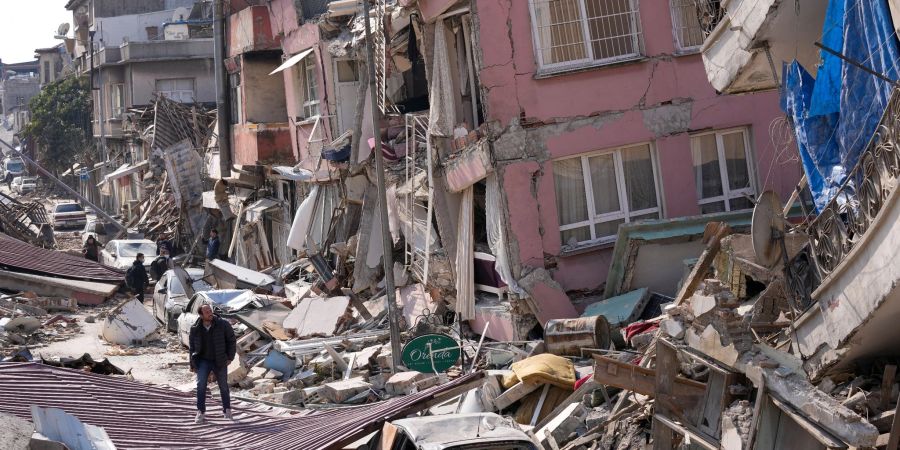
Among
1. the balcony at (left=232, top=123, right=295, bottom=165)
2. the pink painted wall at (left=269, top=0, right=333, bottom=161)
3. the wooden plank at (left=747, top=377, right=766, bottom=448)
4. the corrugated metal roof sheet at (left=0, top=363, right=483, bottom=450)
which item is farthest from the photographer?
the balcony at (left=232, top=123, right=295, bottom=165)

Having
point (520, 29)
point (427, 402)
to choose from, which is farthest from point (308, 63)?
point (427, 402)

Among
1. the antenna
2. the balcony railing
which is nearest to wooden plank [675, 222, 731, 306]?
the balcony railing

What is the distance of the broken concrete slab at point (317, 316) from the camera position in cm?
2173

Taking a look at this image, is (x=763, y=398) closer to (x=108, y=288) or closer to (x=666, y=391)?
(x=666, y=391)

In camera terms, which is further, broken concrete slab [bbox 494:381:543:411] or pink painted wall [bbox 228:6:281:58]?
pink painted wall [bbox 228:6:281:58]

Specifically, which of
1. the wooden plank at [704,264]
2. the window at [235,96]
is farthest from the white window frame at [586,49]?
the window at [235,96]

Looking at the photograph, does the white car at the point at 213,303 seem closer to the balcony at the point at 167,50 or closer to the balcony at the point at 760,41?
the balcony at the point at 760,41

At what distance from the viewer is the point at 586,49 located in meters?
18.0

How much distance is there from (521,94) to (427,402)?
721 centimetres

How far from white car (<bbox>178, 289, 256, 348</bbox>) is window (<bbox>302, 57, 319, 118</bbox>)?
187 inches

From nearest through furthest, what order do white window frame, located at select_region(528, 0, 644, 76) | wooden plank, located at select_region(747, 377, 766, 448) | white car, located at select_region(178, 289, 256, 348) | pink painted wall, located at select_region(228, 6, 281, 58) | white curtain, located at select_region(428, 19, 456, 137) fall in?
1. wooden plank, located at select_region(747, 377, 766, 448)
2. white window frame, located at select_region(528, 0, 644, 76)
3. white curtain, located at select_region(428, 19, 456, 137)
4. white car, located at select_region(178, 289, 256, 348)
5. pink painted wall, located at select_region(228, 6, 281, 58)

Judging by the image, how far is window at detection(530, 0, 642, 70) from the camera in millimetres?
17766

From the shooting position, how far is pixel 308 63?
89.0 feet

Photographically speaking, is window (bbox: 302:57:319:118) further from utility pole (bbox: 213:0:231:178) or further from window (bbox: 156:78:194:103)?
window (bbox: 156:78:194:103)
